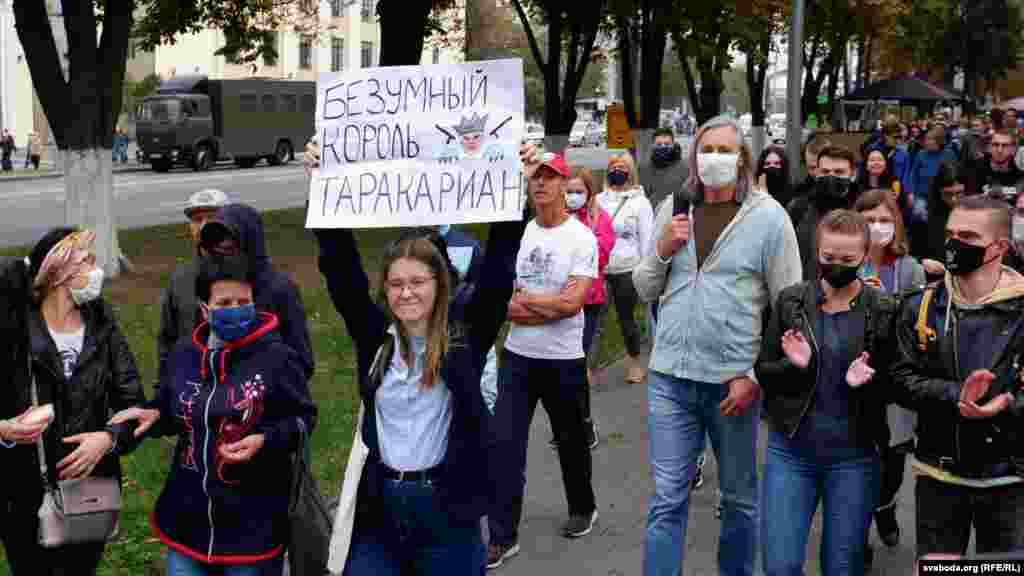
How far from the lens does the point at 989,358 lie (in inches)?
167

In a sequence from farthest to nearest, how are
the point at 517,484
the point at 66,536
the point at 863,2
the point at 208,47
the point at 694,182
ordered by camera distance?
the point at 208,47 → the point at 863,2 → the point at 517,484 → the point at 694,182 → the point at 66,536

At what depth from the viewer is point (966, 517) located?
4332 millimetres

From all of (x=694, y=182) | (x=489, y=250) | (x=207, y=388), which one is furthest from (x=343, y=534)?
(x=694, y=182)

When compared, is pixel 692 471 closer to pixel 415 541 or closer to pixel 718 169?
pixel 718 169

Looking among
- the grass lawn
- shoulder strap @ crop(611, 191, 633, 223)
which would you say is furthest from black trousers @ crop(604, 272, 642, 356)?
the grass lawn

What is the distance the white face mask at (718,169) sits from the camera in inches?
199

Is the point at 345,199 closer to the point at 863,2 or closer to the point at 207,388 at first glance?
the point at 207,388

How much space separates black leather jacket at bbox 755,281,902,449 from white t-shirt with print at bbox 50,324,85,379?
2.41 meters

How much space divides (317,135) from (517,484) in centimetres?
251

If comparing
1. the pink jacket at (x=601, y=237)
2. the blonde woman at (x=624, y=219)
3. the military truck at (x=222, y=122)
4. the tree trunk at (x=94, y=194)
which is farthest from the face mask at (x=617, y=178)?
the military truck at (x=222, y=122)

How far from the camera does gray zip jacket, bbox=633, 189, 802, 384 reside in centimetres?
501

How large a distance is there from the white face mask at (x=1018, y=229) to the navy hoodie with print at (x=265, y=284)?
366cm

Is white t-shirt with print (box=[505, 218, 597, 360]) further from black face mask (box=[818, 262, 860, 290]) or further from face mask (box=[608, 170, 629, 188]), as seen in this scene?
face mask (box=[608, 170, 629, 188])

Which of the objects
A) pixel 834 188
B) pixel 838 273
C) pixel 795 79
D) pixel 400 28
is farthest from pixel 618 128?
pixel 838 273
